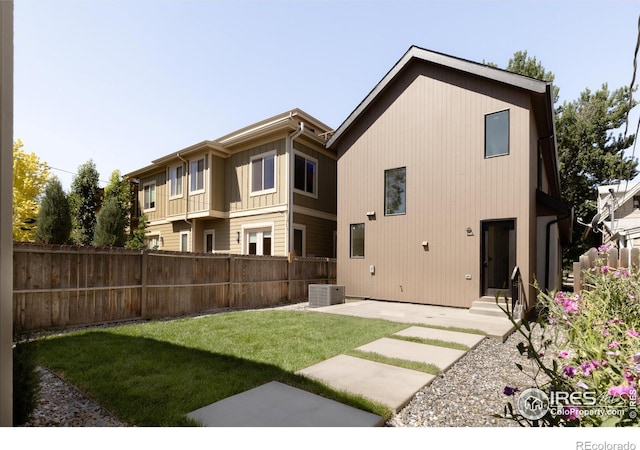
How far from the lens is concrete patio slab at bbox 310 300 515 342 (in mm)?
6059

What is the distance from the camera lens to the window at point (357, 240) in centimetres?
1039

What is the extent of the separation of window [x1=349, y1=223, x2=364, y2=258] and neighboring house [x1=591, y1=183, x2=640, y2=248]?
28.4 ft

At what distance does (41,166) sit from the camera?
1573 centimetres

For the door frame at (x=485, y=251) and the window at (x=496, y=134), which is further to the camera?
the window at (x=496, y=134)

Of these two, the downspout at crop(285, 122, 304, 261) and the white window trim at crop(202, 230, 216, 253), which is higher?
the downspout at crop(285, 122, 304, 261)

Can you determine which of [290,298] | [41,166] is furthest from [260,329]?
[41,166]

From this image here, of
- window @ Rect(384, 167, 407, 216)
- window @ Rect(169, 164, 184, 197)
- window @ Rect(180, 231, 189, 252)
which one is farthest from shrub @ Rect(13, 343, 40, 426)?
window @ Rect(169, 164, 184, 197)

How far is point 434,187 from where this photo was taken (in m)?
8.95

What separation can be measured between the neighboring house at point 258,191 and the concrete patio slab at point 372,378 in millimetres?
6661

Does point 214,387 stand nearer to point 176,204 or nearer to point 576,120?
point 176,204

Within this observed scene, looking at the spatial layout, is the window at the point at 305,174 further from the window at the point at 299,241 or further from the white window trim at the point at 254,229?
the white window trim at the point at 254,229

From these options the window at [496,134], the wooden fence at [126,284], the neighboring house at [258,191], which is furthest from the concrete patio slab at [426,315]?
the window at [496,134]

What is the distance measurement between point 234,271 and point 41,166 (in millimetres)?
14294

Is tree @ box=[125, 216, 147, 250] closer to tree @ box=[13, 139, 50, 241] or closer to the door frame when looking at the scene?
tree @ box=[13, 139, 50, 241]
